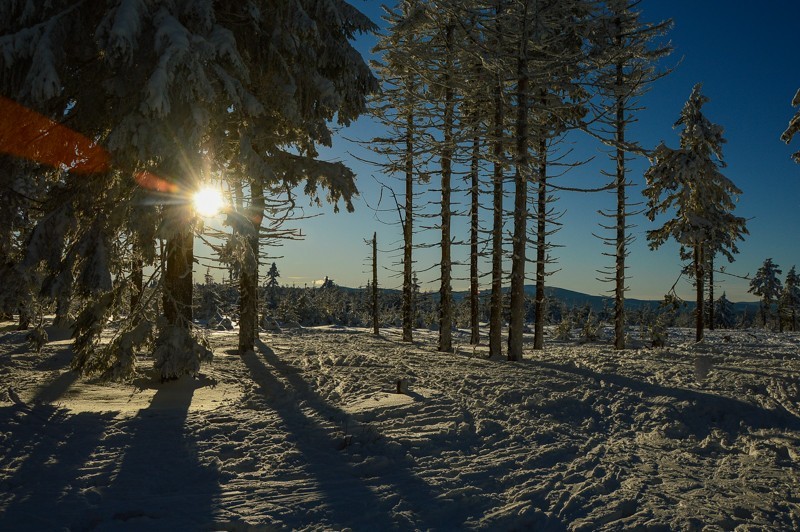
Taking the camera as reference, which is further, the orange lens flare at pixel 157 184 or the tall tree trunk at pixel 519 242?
the tall tree trunk at pixel 519 242

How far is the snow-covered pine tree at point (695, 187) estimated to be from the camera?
62.9 ft

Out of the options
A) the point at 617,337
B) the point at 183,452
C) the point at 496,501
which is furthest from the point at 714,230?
the point at 183,452

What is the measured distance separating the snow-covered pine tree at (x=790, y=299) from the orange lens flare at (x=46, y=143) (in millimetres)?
66458

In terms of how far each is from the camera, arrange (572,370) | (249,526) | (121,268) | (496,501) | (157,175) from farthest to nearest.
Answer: (572,370) < (121,268) < (157,175) < (496,501) < (249,526)

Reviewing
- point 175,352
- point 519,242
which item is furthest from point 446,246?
point 175,352

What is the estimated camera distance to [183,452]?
4.82m

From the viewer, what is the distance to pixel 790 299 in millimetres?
52625

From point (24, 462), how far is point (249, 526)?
2835mm

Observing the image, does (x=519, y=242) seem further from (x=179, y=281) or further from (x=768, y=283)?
(x=768, y=283)

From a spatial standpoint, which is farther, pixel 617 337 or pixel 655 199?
pixel 655 199

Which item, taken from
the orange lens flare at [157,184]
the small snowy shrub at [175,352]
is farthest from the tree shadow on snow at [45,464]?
the orange lens flare at [157,184]

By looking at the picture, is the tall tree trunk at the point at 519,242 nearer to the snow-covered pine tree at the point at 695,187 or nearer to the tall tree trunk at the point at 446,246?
the tall tree trunk at the point at 446,246

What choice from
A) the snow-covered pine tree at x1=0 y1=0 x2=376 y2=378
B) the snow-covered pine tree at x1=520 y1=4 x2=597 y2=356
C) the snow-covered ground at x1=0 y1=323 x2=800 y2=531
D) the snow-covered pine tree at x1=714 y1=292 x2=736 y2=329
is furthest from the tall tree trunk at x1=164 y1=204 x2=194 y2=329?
the snow-covered pine tree at x1=714 y1=292 x2=736 y2=329

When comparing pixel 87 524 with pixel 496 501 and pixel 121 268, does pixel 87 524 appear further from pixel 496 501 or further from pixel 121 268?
pixel 121 268
